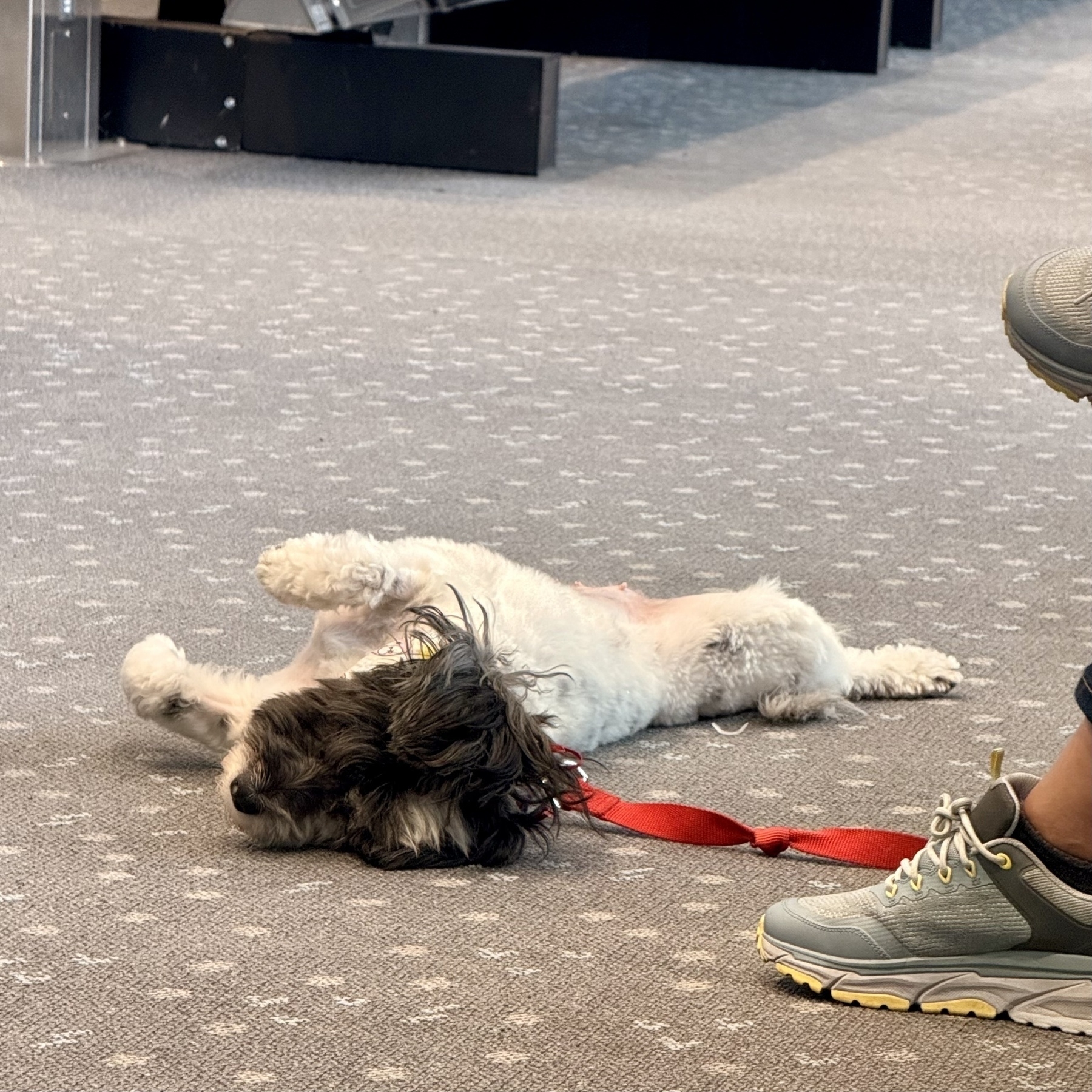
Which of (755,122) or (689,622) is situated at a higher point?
(755,122)

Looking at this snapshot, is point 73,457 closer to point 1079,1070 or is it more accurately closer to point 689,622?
point 689,622

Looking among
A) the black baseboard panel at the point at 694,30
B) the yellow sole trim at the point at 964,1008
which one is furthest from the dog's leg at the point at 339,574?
the black baseboard panel at the point at 694,30

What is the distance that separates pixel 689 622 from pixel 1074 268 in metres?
1.00

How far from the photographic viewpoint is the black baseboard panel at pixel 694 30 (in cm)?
1194

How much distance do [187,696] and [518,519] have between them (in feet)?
4.29

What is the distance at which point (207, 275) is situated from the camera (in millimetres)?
5508

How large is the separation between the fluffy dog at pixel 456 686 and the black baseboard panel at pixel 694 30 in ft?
32.1

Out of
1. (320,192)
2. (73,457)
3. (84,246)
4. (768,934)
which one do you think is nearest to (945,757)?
(768,934)

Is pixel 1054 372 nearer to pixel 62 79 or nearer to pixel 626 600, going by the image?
pixel 626 600

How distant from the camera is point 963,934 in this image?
1.84 meters

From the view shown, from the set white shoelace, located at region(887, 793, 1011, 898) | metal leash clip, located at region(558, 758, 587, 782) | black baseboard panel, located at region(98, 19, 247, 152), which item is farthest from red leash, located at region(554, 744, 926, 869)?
black baseboard panel, located at region(98, 19, 247, 152)

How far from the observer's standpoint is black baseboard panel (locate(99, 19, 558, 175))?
7441 millimetres

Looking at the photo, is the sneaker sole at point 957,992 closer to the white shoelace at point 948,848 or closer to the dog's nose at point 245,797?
the white shoelace at point 948,848

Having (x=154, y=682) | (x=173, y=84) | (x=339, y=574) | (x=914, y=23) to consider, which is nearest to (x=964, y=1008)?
(x=339, y=574)
